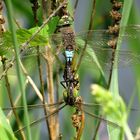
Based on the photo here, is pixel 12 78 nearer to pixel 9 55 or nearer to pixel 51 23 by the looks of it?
pixel 9 55

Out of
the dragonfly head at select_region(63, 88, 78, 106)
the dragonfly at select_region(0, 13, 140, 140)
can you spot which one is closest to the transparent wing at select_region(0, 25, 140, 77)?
the dragonfly at select_region(0, 13, 140, 140)

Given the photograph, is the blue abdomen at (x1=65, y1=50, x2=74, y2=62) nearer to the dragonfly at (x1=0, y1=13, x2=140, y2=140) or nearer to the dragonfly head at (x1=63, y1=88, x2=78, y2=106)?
the dragonfly at (x1=0, y1=13, x2=140, y2=140)

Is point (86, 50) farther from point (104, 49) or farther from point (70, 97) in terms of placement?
point (70, 97)

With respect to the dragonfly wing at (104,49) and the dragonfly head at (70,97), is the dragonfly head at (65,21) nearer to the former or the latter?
the dragonfly wing at (104,49)

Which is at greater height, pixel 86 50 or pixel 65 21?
pixel 65 21

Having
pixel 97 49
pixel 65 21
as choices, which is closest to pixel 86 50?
pixel 97 49

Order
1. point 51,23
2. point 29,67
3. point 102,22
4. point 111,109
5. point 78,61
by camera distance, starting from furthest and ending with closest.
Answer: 1. point 102,22
2. point 29,67
3. point 78,61
4. point 51,23
5. point 111,109

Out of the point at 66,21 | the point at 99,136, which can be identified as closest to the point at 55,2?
the point at 66,21

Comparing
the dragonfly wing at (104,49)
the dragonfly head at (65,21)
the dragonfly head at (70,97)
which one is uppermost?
the dragonfly head at (65,21)

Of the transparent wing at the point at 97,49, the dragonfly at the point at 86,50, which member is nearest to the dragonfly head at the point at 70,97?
the dragonfly at the point at 86,50

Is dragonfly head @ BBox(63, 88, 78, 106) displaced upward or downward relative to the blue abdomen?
downward

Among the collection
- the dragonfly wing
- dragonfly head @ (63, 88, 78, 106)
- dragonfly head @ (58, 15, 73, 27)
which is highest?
dragonfly head @ (58, 15, 73, 27)
